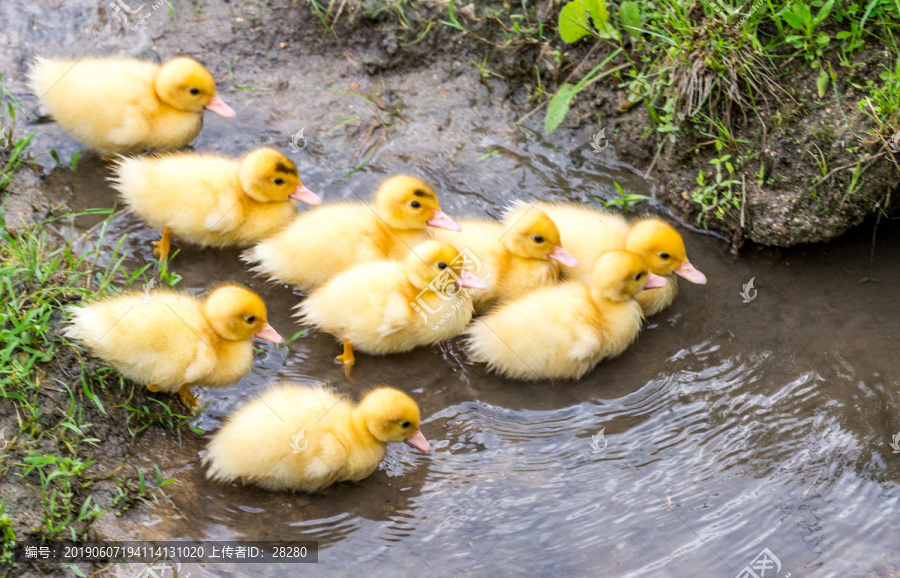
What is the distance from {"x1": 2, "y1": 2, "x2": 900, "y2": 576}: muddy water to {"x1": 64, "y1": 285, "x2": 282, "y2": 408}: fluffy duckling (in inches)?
8.7

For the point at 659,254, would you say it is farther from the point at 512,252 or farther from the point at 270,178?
the point at 270,178

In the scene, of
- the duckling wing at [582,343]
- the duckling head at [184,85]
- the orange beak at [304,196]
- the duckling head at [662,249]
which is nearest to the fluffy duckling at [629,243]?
the duckling head at [662,249]

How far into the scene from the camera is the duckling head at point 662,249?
148 inches

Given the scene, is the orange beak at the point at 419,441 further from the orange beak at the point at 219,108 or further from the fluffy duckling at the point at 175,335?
the orange beak at the point at 219,108

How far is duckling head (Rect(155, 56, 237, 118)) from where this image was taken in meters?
4.14

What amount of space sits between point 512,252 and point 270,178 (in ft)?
4.21

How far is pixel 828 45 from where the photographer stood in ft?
12.5

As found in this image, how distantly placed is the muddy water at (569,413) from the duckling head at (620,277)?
31cm

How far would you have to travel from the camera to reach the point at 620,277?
3568 mm

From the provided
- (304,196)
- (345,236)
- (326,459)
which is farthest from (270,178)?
(326,459)

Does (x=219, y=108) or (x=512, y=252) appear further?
(x=219, y=108)

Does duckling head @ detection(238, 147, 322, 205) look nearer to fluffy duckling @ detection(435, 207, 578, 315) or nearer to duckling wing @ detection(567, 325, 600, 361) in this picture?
fluffy duckling @ detection(435, 207, 578, 315)

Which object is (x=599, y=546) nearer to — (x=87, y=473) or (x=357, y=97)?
(x=87, y=473)

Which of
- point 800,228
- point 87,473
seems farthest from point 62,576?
point 800,228
